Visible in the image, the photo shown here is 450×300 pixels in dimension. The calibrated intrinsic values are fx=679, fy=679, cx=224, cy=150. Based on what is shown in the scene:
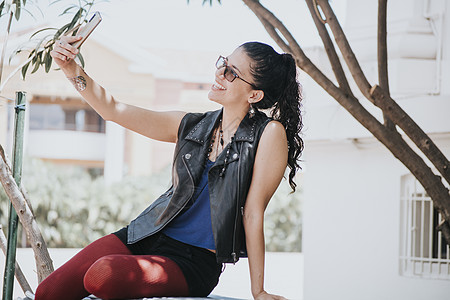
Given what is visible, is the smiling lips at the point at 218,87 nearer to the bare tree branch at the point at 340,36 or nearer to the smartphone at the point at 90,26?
the smartphone at the point at 90,26

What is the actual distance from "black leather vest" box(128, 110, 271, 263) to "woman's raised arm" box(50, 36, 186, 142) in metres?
0.06

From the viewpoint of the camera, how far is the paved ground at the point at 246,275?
9.79 m

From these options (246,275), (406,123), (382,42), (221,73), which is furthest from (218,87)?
(246,275)

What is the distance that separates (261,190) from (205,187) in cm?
22

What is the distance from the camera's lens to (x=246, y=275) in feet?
40.2

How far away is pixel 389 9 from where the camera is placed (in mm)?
7230

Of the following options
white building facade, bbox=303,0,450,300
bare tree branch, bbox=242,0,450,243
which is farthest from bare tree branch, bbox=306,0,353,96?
white building facade, bbox=303,0,450,300

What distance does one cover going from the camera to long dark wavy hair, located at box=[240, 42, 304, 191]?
2.63 metres

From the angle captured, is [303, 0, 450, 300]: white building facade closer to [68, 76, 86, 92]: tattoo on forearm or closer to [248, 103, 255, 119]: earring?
[248, 103, 255, 119]: earring

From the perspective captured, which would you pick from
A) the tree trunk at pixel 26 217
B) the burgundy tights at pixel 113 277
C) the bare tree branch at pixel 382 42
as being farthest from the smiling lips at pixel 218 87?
the bare tree branch at pixel 382 42

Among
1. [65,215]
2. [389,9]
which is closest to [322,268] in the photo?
[389,9]

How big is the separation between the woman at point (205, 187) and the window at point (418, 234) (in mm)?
4393

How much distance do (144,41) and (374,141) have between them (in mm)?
21123

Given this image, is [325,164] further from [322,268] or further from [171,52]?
[171,52]
